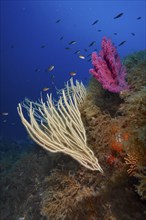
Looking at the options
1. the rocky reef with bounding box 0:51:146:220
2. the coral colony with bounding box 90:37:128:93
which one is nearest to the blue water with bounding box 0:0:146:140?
the rocky reef with bounding box 0:51:146:220

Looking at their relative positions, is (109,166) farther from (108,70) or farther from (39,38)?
(39,38)

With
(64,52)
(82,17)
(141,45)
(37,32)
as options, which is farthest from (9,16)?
(141,45)

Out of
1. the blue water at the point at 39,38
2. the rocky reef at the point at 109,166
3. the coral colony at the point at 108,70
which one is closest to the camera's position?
the rocky reef at the point at 109,166

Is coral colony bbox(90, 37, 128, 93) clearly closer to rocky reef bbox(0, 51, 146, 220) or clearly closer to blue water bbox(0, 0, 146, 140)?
rocky reef bbox(0, 51, 146, 220)

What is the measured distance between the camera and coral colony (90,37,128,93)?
4910 millimetres

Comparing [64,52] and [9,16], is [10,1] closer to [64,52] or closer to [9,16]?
[9,16]

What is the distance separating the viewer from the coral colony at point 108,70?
4910 millimetres

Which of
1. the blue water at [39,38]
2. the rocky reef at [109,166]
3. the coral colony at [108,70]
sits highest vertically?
the coral colony at [108,70]

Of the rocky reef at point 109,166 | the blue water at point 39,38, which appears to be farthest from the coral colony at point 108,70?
the blue water at point 39,38

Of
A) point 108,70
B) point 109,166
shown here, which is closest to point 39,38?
point 108,70

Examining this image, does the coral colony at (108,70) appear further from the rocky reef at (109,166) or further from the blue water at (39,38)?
the blue water at (39,38)

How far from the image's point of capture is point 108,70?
5.10m

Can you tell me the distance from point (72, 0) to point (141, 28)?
156 ft

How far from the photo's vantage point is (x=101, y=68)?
4.95m
